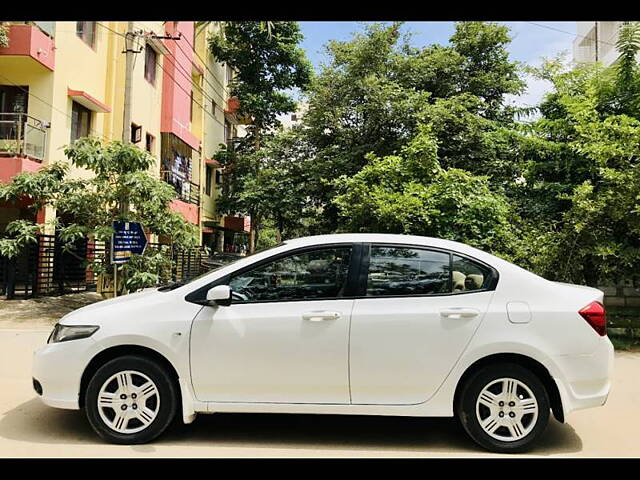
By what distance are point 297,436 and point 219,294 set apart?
1410 millimetres

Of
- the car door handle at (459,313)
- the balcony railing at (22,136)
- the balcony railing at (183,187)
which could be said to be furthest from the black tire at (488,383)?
the balcony railing at (183,187)

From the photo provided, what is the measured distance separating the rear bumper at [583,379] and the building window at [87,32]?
52.3 feet

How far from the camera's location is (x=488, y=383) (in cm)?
390

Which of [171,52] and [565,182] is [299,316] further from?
[171,52]

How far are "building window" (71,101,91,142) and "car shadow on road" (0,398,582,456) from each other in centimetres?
1237

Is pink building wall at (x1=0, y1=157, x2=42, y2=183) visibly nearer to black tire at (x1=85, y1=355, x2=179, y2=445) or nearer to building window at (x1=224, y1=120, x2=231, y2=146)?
black tire at (x1=85, y1=355, x2=179, y2=445)

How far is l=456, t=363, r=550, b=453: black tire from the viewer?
3883 mm

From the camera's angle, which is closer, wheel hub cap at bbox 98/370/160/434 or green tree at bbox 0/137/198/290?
wheel hub cap at bbox 98/370/160/434

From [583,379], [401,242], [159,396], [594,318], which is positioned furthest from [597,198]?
[159,396]

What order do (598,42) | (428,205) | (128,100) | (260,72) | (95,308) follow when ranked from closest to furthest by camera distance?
(95,308) → (428,205) → (128,100) → (260,72) → (598,42)

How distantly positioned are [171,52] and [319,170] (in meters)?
9.06

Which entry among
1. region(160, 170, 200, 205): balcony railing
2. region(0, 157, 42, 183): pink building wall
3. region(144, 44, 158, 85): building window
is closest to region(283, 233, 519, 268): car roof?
region(0, 157, 42, 183): pink building wall

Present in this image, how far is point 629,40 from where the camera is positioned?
10227mm

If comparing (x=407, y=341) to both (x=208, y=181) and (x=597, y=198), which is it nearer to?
(x=597, y=198)
